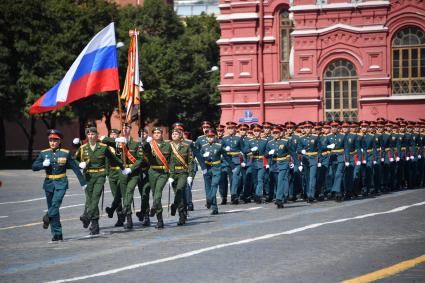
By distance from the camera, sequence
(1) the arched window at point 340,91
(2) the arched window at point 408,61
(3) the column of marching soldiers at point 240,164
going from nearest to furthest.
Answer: (3) the column of marching soldiers at point 240,164, (2) the arched window at point 408,61, (1) the arched window at point 340,91

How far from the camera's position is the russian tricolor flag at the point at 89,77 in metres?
20.7

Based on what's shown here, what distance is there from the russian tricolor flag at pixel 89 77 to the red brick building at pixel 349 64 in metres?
31.9

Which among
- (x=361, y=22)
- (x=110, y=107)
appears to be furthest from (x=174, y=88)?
(x=361, y=22)

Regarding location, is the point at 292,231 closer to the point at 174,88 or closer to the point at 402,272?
the point at 402,272

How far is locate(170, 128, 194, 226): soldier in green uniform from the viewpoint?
20.4 metres

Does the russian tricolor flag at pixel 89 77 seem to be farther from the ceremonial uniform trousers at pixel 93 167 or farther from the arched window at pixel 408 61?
the arched window at pixel 408 61

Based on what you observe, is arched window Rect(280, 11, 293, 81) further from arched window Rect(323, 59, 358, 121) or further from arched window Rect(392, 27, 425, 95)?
arched window Rect(392, 27, 425, 95)

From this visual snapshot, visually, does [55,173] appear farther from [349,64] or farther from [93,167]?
[349,64]

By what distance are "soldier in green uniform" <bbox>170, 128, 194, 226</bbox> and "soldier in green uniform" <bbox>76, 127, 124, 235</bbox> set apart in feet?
5.09

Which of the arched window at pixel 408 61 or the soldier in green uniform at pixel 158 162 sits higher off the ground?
the arched window at pixel 408 61

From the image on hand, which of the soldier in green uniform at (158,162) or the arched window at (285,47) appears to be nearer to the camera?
the soldier in green uniform at (158,162)

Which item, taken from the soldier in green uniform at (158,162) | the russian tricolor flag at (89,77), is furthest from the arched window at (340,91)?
the soldier in green uniform at (158,162)

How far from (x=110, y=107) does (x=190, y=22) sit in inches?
926

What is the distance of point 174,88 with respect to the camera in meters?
76.4
